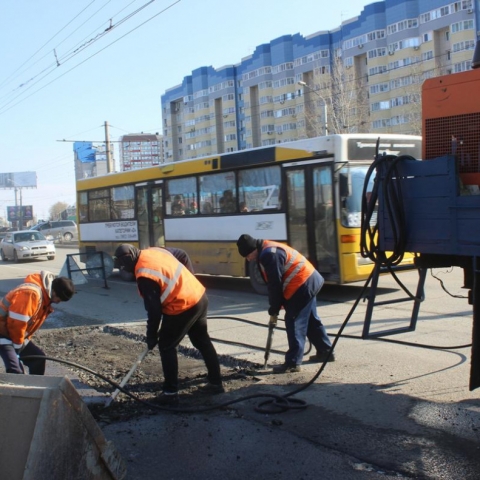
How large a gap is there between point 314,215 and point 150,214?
5.66m

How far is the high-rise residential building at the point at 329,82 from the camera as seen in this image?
4869 centimetres

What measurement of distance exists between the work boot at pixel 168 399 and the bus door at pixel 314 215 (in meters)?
5.74

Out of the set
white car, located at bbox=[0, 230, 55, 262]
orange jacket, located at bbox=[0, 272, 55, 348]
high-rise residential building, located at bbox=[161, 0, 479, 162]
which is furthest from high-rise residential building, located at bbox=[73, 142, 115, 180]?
orange jacket, located at bbox=[0, 272, 55, 348]

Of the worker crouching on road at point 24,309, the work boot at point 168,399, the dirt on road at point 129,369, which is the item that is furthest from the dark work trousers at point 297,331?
the worker crouching on road at point 24,309

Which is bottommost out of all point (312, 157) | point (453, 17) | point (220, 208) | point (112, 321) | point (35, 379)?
point (112, 321)

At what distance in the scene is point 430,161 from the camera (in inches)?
172

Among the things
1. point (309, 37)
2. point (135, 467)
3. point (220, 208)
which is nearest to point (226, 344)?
point (135, 467)

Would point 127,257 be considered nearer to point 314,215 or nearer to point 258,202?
point 314,215

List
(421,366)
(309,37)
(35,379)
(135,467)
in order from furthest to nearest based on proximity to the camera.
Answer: (309,37)
(421,366)
(135,467)
(35,379)

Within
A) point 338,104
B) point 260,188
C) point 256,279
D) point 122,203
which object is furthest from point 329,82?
point 256,279

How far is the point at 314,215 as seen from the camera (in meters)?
11.0

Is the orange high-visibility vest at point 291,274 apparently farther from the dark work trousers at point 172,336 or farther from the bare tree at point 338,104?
the bare tree at point 338,104

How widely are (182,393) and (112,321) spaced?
4802 millimetres

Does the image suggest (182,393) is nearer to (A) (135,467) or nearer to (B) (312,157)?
(A) (135,467)
